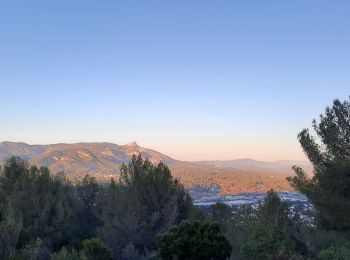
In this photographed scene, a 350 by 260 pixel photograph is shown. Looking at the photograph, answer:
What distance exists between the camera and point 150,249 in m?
24.5

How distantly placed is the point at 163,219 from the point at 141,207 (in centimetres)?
148

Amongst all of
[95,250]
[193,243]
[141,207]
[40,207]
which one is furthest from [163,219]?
[40,207]

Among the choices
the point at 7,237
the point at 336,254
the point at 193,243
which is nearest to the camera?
the point at 336,254

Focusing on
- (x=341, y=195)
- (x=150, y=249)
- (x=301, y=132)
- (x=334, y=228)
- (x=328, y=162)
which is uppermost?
(x=301, y=132)

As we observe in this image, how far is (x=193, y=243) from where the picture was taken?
17.8 meters

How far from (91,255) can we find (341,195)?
12577mm

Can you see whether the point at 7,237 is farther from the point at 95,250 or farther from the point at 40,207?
the point at 40,207

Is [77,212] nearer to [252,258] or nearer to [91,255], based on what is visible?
[91,255]

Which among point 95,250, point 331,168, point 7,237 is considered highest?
point 331,168

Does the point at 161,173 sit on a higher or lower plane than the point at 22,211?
higher

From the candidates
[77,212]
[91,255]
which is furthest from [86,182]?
[91,255]

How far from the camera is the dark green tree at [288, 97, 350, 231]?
2094cm

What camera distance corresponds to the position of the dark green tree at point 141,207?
24422mm

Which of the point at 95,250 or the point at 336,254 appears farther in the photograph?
the point at 95,250
